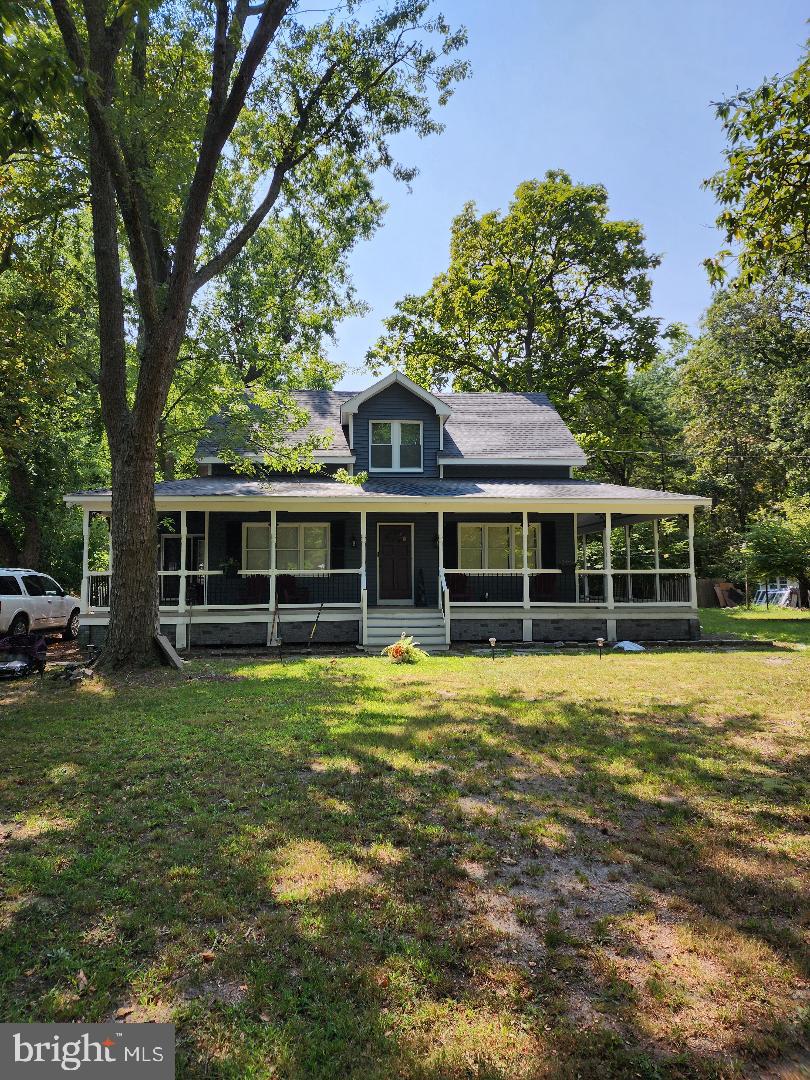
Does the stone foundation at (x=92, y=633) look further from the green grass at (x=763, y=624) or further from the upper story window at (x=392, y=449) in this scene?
the green grass at (x=763, y=624)

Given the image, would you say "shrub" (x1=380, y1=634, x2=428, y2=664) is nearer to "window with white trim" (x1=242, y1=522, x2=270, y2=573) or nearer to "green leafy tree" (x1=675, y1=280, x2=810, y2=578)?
"window with white trim" (x1=242, y1=522, x2=270, y2=573)

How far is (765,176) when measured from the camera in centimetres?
675

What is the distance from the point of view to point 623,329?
90.1ft

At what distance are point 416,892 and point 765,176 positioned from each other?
25.4ft

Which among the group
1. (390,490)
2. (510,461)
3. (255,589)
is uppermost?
(510,461)

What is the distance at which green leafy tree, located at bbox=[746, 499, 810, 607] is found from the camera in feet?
70.8

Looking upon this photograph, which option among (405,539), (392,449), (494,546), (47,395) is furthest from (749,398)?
(47,395)

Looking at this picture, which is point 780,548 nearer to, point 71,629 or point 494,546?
point 494,546

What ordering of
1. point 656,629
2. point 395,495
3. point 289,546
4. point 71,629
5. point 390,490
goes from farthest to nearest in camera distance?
point 71,629 → point 289,546 → point 390,490 → point 656,629 → point 395,495

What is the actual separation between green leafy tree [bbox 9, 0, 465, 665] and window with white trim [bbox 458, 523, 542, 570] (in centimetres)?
924

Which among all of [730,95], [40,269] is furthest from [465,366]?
[730,95]

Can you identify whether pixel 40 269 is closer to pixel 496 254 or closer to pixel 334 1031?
pixel 334 1031

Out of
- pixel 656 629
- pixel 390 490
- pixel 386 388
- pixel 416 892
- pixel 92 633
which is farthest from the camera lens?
pixel 386 388

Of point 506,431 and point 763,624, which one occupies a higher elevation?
point 506,431
